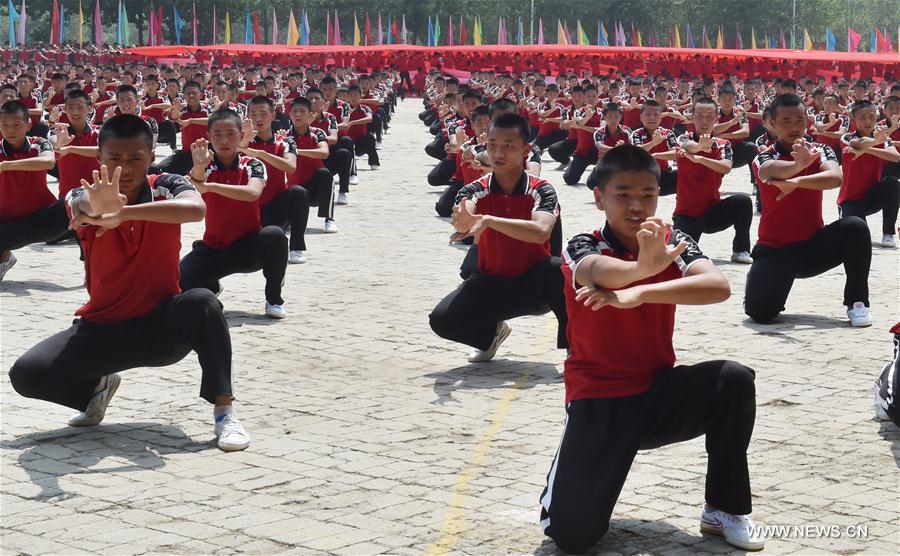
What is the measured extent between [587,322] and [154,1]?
276ft

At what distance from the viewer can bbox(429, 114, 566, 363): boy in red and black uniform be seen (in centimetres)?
845

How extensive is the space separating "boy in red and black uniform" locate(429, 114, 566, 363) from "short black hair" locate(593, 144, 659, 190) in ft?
9.71

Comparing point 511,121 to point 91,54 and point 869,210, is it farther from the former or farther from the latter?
point 91,54

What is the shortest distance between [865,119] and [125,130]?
913 centimetres

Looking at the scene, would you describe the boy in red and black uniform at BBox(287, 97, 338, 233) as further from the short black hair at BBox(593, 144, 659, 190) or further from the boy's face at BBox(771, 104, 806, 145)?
the short black hair at BBox(593, 144, 659, 190)

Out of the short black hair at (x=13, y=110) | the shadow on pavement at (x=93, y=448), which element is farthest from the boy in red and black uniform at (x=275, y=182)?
the shadow on pavement at (x=93, y=448)

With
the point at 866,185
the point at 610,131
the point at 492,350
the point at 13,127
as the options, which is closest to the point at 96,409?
the point at 492,350

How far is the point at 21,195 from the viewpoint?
11.8m

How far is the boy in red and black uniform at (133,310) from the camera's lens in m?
6.70

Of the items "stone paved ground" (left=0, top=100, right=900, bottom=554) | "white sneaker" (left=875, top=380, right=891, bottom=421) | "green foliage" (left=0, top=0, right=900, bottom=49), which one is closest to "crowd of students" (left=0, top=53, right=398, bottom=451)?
"stone paved ground" (left=0, top=100, right=900, bottom=554)

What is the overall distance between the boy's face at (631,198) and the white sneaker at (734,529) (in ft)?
3.64

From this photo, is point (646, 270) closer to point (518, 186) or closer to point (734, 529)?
point (734, 529)

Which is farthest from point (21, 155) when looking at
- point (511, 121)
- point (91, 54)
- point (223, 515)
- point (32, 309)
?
point (91, 54)

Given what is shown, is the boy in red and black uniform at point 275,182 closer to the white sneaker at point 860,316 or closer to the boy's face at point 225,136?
the boy's face at point 225,136
